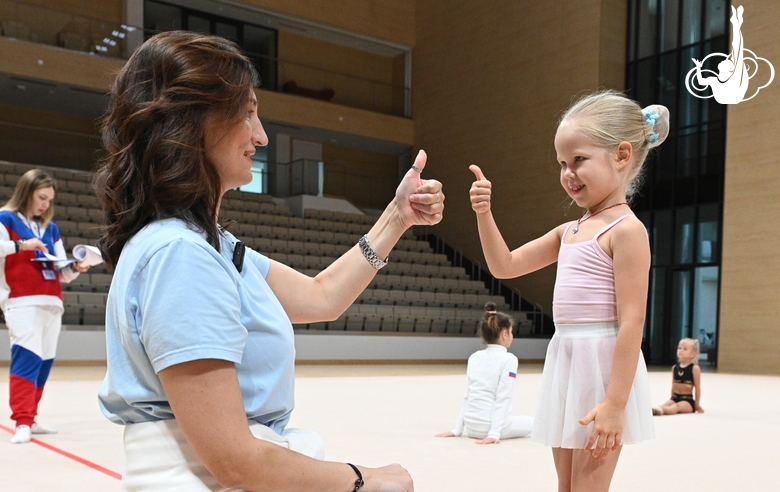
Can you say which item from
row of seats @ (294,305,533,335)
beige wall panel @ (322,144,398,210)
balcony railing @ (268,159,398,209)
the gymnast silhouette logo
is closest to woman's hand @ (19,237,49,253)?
row of seats @ (294,305,533,335)

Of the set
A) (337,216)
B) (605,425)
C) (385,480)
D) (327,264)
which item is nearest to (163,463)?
(385,480)

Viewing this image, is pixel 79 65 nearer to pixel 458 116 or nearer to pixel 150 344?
pixel 458 116

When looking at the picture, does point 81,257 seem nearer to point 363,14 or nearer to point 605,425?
point 605,425

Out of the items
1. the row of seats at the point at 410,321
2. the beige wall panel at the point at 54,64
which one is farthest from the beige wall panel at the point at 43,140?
the row of seats at the point at 410,321

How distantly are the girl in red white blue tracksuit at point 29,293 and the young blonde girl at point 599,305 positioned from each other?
329 cm

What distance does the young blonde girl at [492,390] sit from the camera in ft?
14.2

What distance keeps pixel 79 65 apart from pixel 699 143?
1236cm

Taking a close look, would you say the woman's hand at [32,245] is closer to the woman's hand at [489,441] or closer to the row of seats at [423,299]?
the woman's hand at [489,441]

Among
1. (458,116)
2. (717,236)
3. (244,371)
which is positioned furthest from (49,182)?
(458,116)

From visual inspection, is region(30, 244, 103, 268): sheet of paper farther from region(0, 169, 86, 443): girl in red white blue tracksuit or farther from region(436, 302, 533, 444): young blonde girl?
region(436, 302, 533, 444): young blonde girl

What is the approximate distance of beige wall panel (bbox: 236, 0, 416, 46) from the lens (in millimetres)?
17281

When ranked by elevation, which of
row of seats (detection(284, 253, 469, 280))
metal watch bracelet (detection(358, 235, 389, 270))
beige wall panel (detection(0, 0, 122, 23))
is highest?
beige wall panel (detection(0, 0, 122, 23))

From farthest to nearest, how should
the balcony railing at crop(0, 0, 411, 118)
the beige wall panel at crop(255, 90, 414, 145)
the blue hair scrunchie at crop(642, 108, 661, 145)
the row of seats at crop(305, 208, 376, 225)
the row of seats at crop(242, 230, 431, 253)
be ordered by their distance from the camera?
the row of seats at crop(305, 208, 376, 225) < the beige wall panel at crop(255, 90, 414, 145) < the row of seats at crop(242, 230, 431, 253) < the balcony railing at crop(0, 0, 411, 118) < the blue hair scrunchie at crop(642, 108, 661, 145)

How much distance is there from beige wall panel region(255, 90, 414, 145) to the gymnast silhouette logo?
23.7 feet
